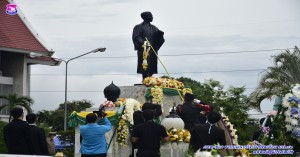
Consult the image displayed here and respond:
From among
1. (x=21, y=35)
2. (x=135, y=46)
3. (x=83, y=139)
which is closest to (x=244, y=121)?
(x=21, y=35)

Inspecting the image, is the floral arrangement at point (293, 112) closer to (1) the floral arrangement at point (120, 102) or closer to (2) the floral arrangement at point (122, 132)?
(2) the floral arrangement at point (122, 132)

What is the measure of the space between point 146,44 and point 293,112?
8.91 metres

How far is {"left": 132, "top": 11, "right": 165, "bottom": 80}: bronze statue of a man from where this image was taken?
1995 cm

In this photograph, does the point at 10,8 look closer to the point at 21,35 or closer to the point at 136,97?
the point at 21,35

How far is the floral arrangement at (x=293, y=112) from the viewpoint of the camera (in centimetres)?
1142

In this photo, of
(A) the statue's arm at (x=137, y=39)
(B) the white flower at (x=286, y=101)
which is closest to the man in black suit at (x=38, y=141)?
(B) the white flower at (x=286, y=101)

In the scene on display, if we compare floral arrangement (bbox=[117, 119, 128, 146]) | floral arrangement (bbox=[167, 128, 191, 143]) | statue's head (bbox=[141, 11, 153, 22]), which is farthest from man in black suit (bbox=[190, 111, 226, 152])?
statue's head (bbox=[141, 11, 153, 22])

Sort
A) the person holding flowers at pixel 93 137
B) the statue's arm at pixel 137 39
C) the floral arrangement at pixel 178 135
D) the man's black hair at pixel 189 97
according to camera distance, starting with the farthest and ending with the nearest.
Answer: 1. the statue's arm at pixel 137 39
2. the man's black hair at pixel 189 97
3. the floral arrangement at pixel 178 135
4. the person holding flowers at pixel 93 137

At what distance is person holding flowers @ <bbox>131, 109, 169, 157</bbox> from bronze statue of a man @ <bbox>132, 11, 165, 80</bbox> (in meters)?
7.68

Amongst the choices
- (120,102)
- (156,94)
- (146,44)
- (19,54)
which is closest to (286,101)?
(120,102)

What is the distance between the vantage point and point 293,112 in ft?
37.6

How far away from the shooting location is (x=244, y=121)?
37.8m

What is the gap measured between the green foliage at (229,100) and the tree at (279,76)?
399cm

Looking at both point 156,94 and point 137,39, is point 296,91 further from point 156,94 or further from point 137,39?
point 137,39
